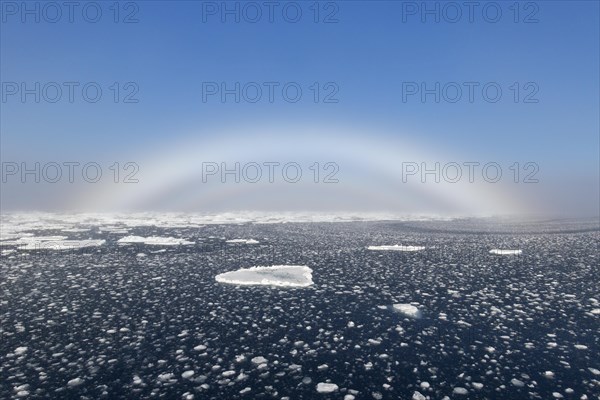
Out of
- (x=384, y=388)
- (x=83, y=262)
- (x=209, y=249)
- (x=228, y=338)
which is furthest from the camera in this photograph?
(x=209, y=249)

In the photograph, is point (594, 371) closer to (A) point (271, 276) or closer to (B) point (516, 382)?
(B) point (516, 382)

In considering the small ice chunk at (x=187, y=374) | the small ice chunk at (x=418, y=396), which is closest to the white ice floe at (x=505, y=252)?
the small ice chunk at (x=418, y=396)

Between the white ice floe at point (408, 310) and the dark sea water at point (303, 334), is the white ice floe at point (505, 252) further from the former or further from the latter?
the white ice floe at point (408, 310)

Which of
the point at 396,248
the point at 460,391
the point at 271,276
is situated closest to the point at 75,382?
the point at 460,391

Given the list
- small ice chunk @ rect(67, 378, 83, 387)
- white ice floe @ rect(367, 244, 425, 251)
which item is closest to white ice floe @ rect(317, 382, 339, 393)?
small ice chunk @ rect(67, 378, 83, 387)

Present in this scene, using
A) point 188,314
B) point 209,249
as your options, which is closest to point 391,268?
point 188,314

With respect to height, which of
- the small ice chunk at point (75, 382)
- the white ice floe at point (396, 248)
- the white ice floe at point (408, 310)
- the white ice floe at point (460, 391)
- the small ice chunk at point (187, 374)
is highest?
the white ice floe at point (396, 248)

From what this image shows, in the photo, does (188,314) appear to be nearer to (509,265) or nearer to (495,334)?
(495,334)
